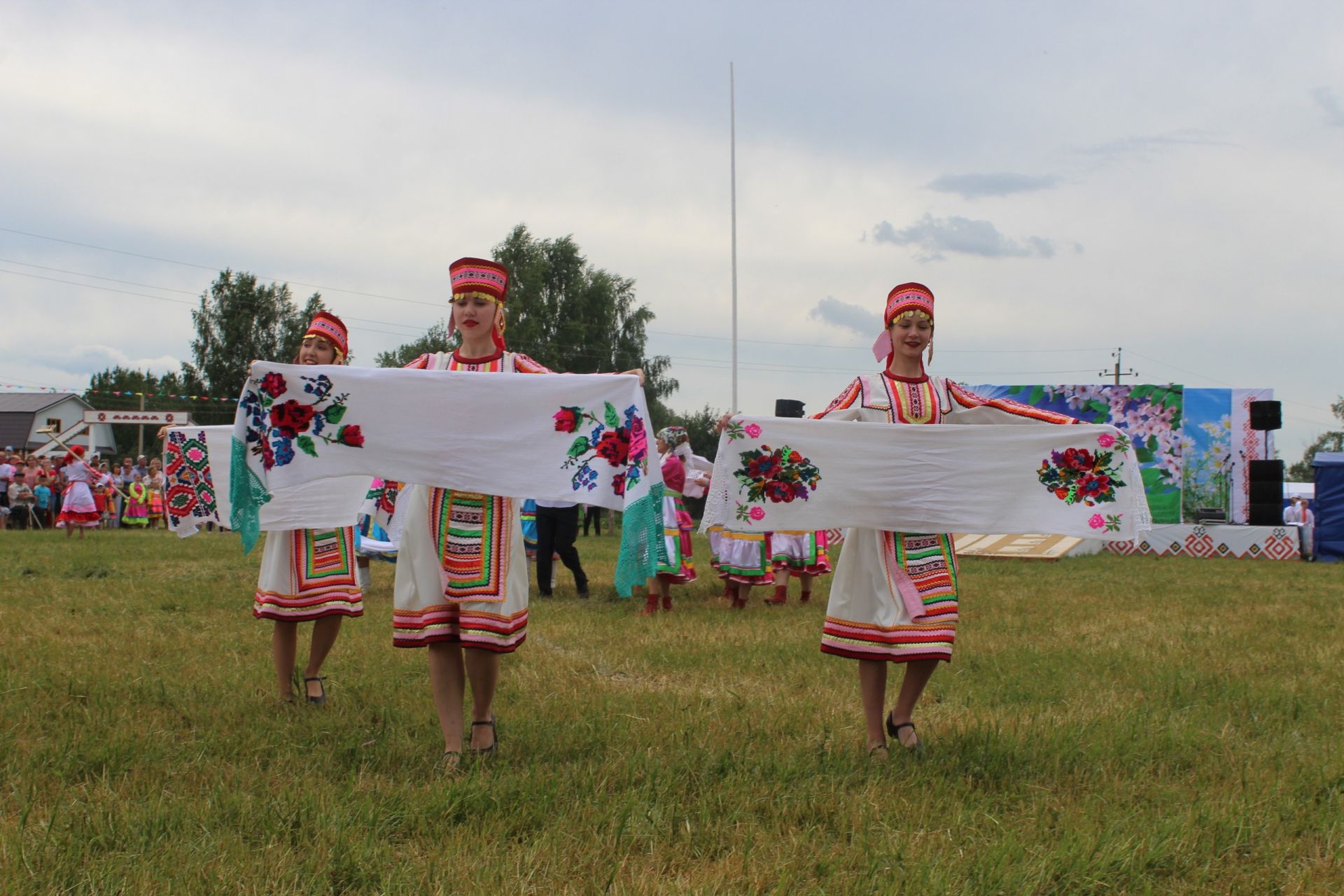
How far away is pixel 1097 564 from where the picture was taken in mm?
17422

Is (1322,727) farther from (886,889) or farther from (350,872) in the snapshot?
(350,872)

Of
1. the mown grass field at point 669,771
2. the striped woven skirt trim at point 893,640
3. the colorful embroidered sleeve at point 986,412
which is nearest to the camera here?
the mown grass field at point 669,771

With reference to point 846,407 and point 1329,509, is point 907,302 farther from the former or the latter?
point 1329,509

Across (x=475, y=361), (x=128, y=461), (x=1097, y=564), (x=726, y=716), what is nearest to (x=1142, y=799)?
(x=726, y=716)

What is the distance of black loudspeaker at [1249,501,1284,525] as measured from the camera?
2191 centimetres

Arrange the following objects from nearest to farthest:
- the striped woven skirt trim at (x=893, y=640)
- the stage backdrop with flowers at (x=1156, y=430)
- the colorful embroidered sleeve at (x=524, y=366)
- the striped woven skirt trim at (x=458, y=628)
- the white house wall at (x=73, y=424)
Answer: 1. the striped woven skirt trim at (x=458, y=628)
2. the striped woven skirt trim at (x=893, y=640)
3. the colorful embroidered sleeve at (x=524, y=366)
4. the stage backdrop with flowers at (x=1156, y=430)
5. the white house wall at (x=73, y=424)

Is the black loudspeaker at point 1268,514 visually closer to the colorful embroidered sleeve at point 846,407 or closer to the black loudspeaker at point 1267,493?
the black loudspeaker at point 1267,493

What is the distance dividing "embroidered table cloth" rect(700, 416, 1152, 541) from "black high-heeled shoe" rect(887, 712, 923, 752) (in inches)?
34.2

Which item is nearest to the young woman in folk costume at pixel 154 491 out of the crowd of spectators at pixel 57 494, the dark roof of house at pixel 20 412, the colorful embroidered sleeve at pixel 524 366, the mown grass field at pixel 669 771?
the crowd of spectators at pixel 57 494

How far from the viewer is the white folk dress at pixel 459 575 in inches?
179

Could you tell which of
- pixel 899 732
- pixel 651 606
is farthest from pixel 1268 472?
pixel 899 732

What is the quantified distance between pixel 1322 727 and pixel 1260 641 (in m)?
3.21

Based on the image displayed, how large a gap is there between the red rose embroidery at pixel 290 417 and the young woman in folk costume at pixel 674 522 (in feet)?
19.3

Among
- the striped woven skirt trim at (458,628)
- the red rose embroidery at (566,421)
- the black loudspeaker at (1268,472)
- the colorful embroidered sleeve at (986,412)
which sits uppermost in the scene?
the colorful embroidered sleeve at (986,412)
